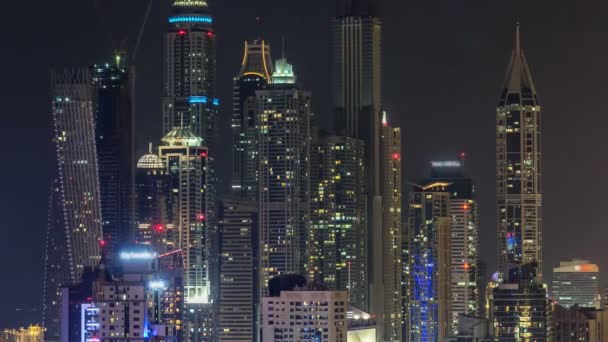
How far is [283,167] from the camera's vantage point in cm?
5369

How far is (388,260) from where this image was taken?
55219mm

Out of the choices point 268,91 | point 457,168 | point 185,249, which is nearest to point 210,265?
point 185,249

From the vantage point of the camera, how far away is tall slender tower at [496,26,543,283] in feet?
182

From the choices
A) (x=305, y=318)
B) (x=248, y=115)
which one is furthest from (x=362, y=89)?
(x=305, y=318)

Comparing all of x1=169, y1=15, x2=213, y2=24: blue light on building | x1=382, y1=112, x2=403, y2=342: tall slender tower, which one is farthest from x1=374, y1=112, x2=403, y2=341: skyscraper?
x1=169, y1=15, x2=213, y2=24: blue light on building

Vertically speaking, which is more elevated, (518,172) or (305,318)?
(518,172)

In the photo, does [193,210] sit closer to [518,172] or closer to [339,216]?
[339,216]

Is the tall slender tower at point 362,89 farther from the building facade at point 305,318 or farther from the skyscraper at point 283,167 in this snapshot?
the building facade at point 305,318

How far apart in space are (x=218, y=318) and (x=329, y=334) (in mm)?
10742

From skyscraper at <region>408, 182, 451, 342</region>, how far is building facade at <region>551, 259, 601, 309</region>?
9.30 ft

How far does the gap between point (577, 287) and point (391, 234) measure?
5.02m

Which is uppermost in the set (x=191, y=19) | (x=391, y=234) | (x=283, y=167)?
(x=191, y=19)

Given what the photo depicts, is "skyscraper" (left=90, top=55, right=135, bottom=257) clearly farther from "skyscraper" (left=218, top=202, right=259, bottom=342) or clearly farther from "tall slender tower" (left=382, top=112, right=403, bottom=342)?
"tall slender tower" (left=382, top=112, right=403, bottom=342)

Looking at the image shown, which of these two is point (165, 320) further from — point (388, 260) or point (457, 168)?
point (457, 168)
